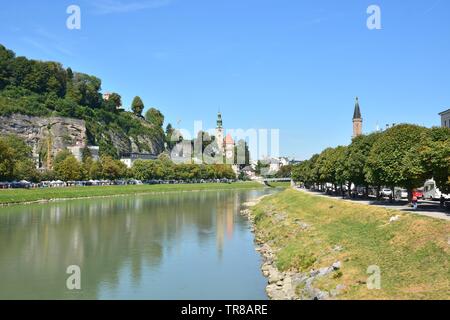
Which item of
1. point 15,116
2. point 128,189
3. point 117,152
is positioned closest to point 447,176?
point 128,189

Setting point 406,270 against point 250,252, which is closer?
point 406,270

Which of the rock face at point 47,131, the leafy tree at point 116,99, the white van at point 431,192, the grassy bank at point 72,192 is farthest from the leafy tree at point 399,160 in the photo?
the leafy tree at point 116,99

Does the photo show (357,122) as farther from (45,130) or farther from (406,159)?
(406,159)

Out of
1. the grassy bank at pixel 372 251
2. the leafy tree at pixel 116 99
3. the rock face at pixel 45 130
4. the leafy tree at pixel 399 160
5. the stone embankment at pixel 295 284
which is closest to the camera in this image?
the grassy bank at pixel 372 251

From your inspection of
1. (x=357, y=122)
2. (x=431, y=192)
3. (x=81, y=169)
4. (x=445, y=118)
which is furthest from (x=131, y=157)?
(x=431, y=192)

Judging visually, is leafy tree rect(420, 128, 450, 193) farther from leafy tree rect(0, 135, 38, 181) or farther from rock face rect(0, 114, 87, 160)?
rock face rect(0, 114, 87, 160)

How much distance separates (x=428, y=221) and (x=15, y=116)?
113 metres

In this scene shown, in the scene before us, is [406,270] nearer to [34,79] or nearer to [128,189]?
[128,189]

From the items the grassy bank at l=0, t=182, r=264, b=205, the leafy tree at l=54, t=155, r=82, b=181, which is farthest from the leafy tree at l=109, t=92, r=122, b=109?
the leafy tree at l=54, t=155, r=82, b=181

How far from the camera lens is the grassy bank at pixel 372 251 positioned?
16.4 meters

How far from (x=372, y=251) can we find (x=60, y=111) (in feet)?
421

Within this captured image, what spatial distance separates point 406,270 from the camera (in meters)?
18.0

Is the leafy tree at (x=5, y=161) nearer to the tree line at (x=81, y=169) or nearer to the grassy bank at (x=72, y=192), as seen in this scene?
the tree line at (x=81, y=169)

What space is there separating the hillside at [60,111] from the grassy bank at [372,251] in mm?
100741
